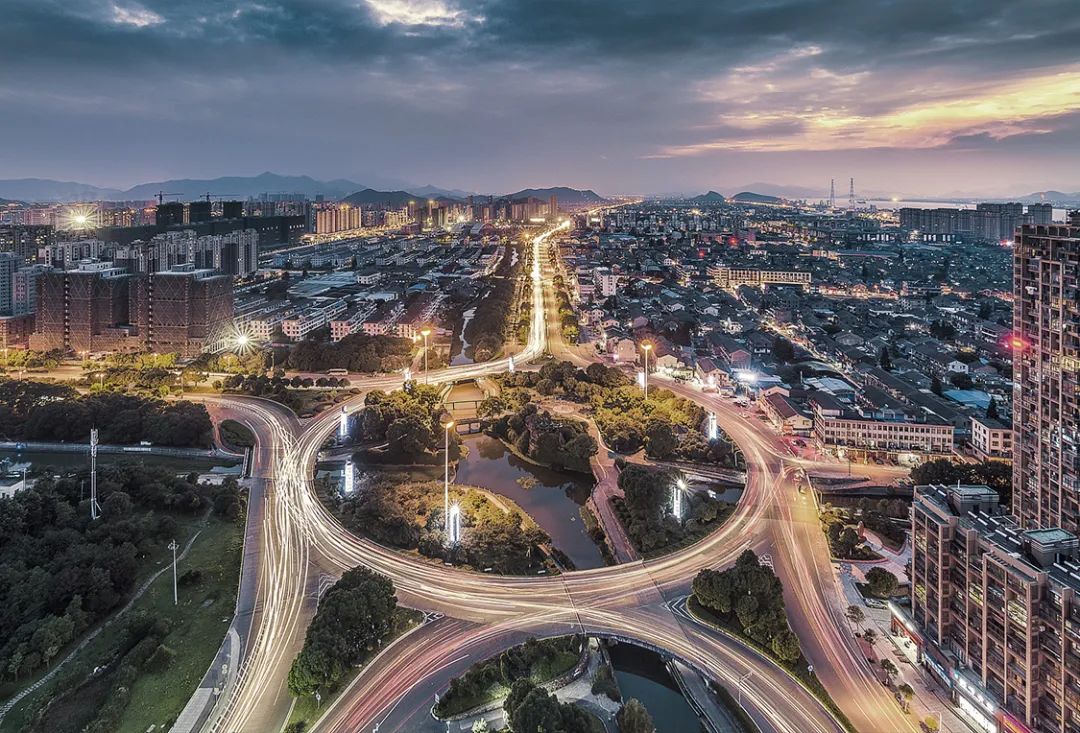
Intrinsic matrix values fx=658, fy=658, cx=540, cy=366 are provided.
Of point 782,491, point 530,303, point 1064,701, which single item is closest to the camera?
point 1064,701

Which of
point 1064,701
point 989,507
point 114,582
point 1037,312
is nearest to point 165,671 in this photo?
point 114,582

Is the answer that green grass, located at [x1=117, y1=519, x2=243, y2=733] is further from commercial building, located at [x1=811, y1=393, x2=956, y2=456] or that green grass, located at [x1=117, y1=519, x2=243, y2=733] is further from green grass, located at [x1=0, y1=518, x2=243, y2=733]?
commercial building, located at [x1=811, y1=393, x2=956, y2=456]

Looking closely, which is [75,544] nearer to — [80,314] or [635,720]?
[635,720]

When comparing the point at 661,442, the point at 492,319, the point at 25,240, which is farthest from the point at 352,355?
the point at 25,240

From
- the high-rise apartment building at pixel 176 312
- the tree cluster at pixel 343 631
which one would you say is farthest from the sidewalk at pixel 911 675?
the high-rise apartment building at pixel 176 312

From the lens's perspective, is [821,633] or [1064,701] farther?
[821,633]

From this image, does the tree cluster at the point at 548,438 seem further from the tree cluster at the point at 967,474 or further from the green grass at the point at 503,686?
the green grass at the point at 503,686

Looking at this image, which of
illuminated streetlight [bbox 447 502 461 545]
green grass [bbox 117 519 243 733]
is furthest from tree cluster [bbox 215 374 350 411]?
illuminated streetlight [bbox 447 502 461 545]

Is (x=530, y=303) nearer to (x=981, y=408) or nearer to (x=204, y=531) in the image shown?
(x=981, y=408)
